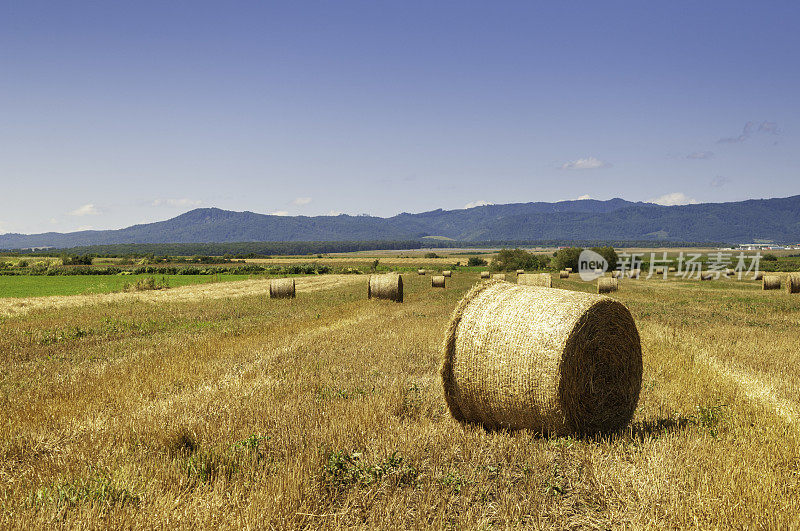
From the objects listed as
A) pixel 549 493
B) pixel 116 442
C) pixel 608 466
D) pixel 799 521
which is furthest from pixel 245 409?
pixel 799 521

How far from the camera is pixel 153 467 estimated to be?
5020 mm

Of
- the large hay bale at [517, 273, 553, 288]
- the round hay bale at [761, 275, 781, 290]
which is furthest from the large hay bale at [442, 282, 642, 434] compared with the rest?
the round hay bale at [761, 275, 781, 290]

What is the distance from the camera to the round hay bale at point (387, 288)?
85.2 feet

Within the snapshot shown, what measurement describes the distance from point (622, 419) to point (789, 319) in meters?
16.7

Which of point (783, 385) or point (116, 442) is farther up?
point (116, 442)

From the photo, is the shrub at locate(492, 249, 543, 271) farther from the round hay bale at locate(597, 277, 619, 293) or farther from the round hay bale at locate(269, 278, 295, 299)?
the round hay bale at locate(269, 278, 295, 299)

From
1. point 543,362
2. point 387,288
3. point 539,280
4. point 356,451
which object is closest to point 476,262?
point 539,280

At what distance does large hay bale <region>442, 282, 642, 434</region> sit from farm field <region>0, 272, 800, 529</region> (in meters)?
0.29

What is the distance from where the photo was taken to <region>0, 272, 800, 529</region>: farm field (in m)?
4.38

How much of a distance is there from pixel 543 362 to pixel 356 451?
254 centimetres

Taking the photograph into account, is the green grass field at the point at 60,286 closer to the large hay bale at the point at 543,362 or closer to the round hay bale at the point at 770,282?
the large hay bale at the point at 543,362

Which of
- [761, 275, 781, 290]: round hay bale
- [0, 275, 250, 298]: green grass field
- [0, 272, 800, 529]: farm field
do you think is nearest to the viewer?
[0, 272, 800, 529]: farm field

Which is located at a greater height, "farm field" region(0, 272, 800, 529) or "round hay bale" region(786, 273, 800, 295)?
"farm field" region(0, 272, 800, 529)

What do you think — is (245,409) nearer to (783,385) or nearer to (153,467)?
(153,467)
